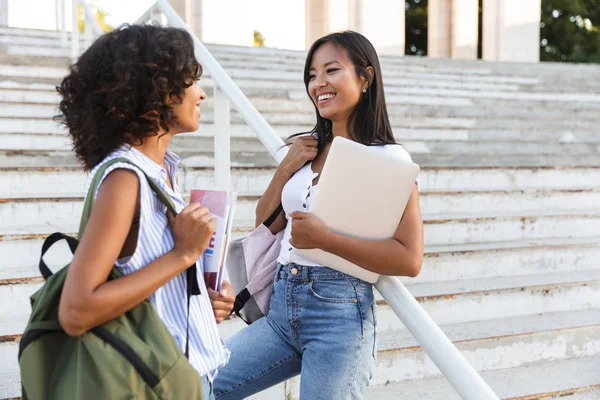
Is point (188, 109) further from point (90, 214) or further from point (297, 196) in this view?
point (297, 196)

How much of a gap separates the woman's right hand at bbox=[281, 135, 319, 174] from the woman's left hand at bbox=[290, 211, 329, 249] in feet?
0.87

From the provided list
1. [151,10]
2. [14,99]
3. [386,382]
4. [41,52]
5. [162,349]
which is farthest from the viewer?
[41,52]

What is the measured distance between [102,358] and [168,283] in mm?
204

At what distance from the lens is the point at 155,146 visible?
51.6 inches

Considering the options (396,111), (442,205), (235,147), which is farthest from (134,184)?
(396,111)

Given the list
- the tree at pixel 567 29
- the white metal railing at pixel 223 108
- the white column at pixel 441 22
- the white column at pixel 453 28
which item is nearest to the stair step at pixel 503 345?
the white metal railing at pixel 223 108

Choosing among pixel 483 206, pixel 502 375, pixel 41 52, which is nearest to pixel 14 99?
pixel 41 52

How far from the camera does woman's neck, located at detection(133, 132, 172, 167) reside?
1287 millimetres

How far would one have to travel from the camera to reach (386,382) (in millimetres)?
2887

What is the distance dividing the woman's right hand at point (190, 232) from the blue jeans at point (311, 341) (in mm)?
483

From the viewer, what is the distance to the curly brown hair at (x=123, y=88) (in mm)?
1205

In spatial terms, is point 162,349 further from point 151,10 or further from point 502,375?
point 151,10

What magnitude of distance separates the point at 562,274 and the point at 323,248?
8.69 feet

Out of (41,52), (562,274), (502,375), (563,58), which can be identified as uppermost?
(563,58)
